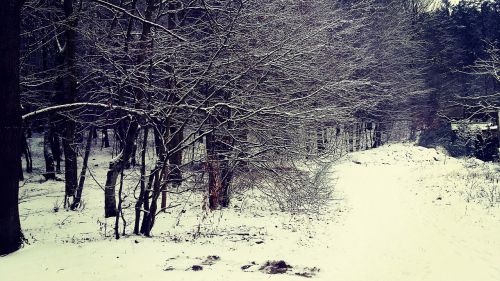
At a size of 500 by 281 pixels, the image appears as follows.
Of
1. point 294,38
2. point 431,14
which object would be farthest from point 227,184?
point 431,14

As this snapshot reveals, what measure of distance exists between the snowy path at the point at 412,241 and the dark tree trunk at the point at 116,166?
201 inches

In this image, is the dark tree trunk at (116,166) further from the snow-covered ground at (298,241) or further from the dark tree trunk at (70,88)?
the dark tree trunk at (70,88)

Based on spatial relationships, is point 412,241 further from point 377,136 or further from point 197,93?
point 377,136

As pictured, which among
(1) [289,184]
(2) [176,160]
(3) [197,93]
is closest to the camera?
(1) [289,184]

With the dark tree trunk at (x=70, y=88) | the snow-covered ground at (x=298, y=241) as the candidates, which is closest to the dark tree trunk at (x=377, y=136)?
the snow-covered ground at (x=298, y=241)

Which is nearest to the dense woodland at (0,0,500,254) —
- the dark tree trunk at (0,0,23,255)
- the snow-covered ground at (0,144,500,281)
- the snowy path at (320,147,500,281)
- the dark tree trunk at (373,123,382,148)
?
the dark tree trunk at (0,0,23,255)

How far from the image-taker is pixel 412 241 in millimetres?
9211

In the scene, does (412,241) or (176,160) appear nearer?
(412,241)

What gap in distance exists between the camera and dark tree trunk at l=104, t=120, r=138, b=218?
9.46 metres

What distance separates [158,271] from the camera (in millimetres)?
6164

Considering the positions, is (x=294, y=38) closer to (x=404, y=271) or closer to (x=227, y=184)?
(x=227, y=184)

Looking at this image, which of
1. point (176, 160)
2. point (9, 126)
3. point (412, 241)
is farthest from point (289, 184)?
point (9, 126)

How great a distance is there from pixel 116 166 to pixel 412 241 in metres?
7.36

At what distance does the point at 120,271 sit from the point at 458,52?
42563mm
